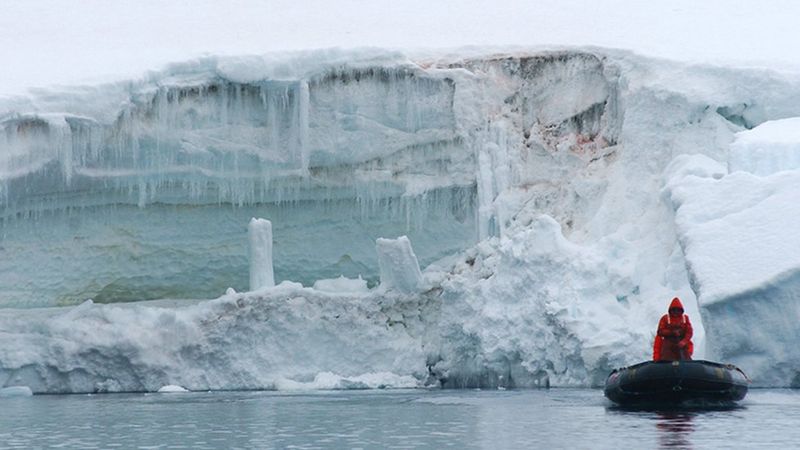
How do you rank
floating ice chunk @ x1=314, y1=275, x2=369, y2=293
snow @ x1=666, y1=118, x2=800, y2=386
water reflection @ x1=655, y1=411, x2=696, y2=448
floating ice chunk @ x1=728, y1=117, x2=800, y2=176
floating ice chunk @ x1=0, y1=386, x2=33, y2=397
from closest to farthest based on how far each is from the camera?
water reflection @ x1=655, y1=411, x2=696, y2=448
snow @ x1=666, y1=118, x2=800, y2=386
floating ice chunk @ x1=728, y1=117, x2=800, y2=176
floating ice chunk @ x1=0, y1=386, x2=33, y2=397
floating ice chunk @ x1=314, y1=275, x2=369, y2=293

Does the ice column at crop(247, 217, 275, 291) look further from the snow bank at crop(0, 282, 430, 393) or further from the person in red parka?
the person in red parka

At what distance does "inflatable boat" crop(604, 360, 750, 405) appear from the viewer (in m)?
19.0

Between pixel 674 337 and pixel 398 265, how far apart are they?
21.4 feet

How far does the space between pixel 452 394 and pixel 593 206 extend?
14.1 feet

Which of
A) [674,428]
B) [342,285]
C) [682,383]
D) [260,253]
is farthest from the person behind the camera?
[342,285]

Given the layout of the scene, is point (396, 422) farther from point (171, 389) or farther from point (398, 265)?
point (171, 389)

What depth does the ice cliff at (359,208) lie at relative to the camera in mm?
24016

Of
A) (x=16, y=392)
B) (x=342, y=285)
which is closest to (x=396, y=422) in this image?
(x=342, y=285)

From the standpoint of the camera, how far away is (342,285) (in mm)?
26391

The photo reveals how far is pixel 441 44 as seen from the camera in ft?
93.4

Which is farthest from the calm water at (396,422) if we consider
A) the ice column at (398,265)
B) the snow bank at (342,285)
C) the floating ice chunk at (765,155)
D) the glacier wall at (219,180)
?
the glacier wall at (219,180)

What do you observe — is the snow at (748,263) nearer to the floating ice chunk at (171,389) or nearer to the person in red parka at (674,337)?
the person in red parka at (674,337)

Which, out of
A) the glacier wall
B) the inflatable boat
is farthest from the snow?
the glacier wall

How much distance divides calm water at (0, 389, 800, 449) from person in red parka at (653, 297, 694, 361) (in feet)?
3.02
